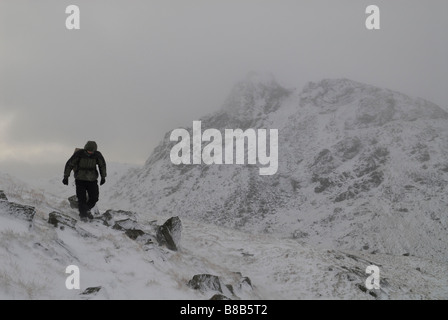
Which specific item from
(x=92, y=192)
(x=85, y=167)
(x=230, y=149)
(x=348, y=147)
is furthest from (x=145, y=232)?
(x=230, y=149)

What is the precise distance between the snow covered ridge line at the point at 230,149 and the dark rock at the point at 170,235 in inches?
1852

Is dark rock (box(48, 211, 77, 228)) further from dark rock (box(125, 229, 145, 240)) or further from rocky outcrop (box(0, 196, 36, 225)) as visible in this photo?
dark rock (box(125, 229, 145, 240))

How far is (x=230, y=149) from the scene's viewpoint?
66.1 metres

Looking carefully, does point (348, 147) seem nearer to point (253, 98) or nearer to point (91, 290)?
point (253, 98)

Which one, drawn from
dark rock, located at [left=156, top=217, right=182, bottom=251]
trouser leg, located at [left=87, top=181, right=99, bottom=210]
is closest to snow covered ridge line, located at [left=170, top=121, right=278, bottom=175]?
dark rock, located at [left=156, top=217, right=182, bottom=251]

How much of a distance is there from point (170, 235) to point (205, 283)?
14.0 ft

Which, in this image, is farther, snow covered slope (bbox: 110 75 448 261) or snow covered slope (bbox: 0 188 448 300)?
snow covered slope (bbox: 110 75 448 261)

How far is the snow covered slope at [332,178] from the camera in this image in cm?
4150

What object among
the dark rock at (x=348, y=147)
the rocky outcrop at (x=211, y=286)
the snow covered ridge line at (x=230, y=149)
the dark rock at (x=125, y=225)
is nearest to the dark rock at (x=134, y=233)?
the dark rock at (x=125, y=225)

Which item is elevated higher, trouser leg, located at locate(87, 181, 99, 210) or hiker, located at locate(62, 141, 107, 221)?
hiker, located at locate(62, 141, 107, 221)

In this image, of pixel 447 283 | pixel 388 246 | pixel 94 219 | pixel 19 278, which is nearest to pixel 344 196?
pixel 388 246

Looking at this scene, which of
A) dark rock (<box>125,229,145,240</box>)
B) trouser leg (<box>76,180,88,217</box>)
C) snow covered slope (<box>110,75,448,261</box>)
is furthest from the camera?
snow covered slope (<box>110,75,448,261</box>)

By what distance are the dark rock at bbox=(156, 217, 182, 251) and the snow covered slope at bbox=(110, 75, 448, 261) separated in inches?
1118

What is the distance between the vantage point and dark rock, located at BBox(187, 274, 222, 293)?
27.6 feet
